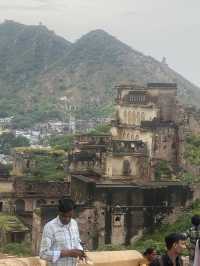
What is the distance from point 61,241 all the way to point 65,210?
1.13 ft

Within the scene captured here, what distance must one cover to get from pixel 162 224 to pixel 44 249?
19.4m

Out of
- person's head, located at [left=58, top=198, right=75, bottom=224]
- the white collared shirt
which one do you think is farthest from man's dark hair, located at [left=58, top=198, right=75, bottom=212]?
the white collared shirt

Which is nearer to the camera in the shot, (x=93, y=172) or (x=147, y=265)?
(x=147, y=265)

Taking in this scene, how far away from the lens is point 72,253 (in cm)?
781

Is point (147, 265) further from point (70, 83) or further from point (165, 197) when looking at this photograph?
point (70, 83)

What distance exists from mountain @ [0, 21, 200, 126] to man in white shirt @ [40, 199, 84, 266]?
A: 331 ft

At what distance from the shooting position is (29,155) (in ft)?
157

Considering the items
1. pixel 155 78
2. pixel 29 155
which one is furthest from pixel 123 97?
pixel 155 78

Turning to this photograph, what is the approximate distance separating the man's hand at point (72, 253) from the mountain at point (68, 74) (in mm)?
100963

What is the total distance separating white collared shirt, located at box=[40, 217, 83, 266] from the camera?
780 centimetres

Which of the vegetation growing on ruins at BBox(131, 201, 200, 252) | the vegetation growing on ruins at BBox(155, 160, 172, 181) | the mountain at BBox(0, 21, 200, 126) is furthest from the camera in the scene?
the mountain at BBox(0, 21, 200, 126)

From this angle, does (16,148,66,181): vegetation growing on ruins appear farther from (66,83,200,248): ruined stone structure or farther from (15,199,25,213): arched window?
(15,199,25,213): arched window

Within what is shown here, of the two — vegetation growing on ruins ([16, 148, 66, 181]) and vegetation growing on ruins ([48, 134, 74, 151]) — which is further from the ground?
vegetation growing on ruins ([48, 134, 74, 151])

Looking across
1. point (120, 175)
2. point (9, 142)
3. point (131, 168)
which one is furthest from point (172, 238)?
point (9, 142)
